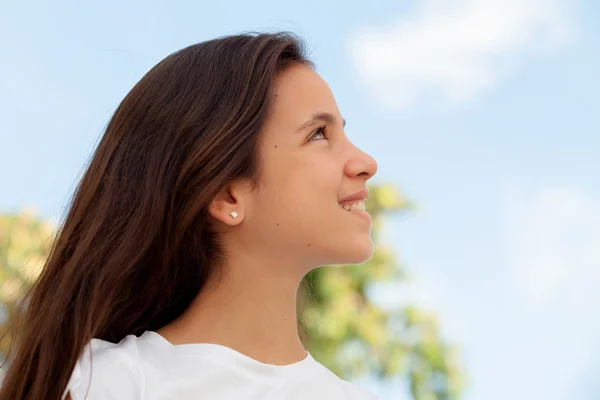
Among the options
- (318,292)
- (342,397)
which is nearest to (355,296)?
(318,292)

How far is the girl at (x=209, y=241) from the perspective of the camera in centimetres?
238

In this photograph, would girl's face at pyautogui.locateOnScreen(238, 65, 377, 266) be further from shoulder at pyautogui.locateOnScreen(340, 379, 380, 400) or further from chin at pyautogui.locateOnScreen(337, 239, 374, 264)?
shoulder at pyautogui.locateOnScreen(340, 379, 380, 400)

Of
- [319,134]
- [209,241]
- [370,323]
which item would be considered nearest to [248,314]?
[209,241]

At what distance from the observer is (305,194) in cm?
239

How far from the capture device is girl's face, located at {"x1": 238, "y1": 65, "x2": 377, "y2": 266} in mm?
2395

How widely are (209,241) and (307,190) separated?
0.34 meters

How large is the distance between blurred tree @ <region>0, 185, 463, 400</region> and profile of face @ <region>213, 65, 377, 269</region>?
15.7 ft

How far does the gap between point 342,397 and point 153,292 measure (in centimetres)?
63

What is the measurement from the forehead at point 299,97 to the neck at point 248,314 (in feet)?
1.40

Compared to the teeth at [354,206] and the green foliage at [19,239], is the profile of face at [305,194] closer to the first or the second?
the teeth at [354,206]

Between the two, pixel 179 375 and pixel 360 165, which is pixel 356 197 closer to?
pixel 360 165

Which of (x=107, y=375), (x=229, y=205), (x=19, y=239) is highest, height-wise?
(x=19, y=239)

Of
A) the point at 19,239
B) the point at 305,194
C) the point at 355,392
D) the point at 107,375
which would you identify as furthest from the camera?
the point at 19,239

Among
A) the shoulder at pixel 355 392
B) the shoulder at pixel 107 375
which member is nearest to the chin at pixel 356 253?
the shoulder at pixel 355 392
